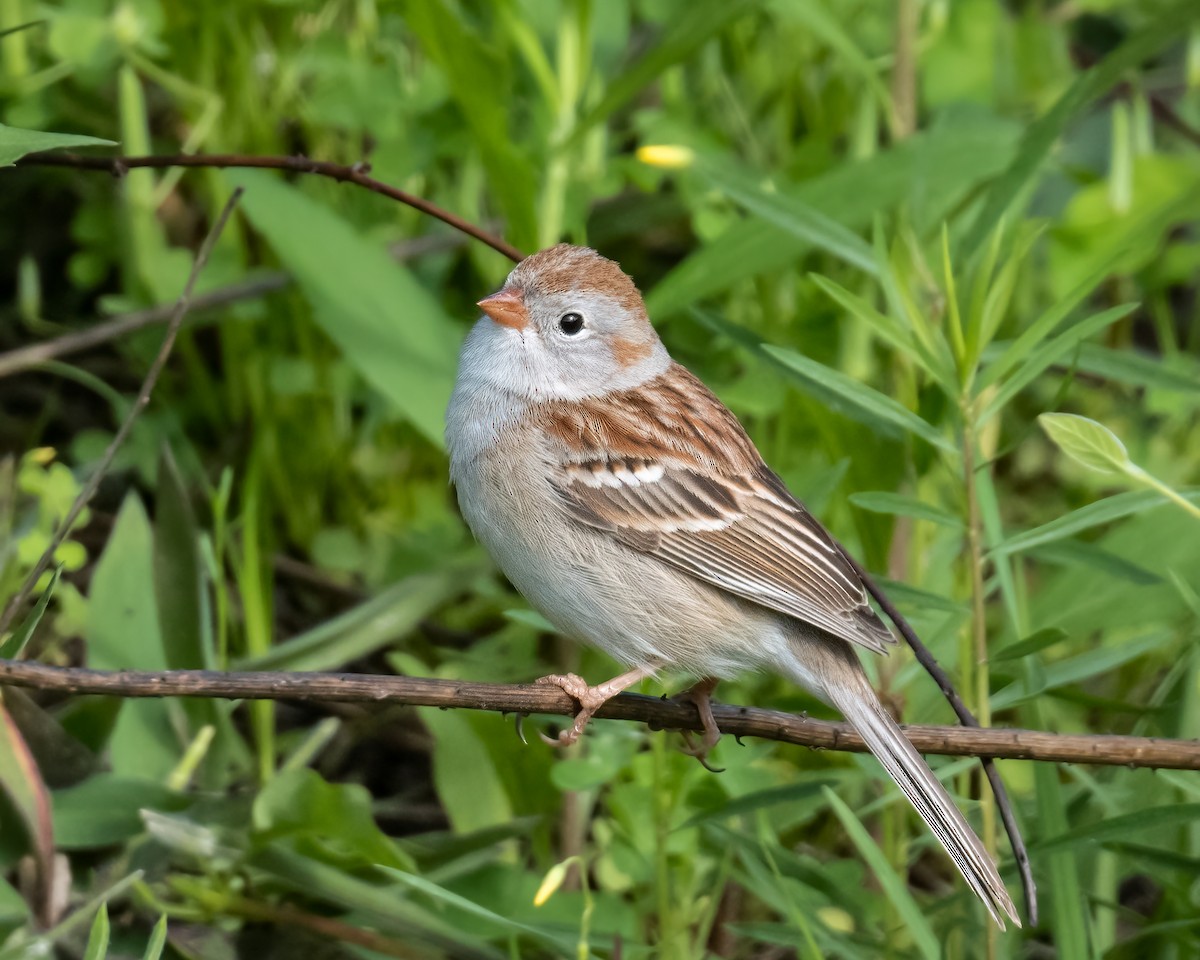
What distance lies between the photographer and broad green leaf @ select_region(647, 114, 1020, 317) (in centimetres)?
285

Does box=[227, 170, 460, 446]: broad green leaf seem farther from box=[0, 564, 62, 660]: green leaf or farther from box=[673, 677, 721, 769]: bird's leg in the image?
box=[0, 564, 62, 660]: green leaf

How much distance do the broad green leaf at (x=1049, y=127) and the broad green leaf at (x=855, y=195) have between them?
30 cm

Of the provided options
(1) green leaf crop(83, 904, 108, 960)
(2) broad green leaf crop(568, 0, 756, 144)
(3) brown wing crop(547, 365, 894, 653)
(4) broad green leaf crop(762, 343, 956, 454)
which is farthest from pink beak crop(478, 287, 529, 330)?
(1) green leaf crop(83, 904, 108, 960)

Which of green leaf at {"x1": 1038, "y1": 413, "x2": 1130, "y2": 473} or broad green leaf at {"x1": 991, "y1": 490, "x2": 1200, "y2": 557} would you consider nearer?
green leaf at {"x1": 1038, "y1": 413, "x2": 1130, "y2": 473}

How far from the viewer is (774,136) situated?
3713 mm

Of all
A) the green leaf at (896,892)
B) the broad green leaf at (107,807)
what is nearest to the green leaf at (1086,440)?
the green leaf at (896,892)

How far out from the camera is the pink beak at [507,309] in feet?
8.51

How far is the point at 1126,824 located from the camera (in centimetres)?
206

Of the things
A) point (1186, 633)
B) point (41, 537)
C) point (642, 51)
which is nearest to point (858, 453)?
point (1186, 633)

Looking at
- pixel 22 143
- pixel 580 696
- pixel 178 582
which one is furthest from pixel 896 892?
pixel 22 143

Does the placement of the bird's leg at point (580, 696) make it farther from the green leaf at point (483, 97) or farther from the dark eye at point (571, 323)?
the green leaf at point (483, 97)

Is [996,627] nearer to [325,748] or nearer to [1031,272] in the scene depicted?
[1031,272]

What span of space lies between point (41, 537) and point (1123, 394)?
262cm

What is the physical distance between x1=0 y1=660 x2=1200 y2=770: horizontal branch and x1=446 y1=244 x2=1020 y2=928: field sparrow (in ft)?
0.38
